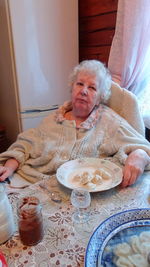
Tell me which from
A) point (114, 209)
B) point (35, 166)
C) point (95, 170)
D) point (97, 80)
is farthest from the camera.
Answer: point (97, 80)

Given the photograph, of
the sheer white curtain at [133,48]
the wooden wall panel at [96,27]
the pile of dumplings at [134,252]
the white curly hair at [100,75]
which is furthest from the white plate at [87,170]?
the wooden wall panel at [96,27]

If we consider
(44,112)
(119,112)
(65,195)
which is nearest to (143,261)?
(65,195)

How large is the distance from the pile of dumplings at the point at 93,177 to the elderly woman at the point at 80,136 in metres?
0.16

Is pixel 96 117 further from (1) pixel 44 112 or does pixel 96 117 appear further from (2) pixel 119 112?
(1) pixel 44 112

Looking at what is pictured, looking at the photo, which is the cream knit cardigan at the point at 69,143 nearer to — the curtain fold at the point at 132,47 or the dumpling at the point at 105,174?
the dumpling at the point at 105,174

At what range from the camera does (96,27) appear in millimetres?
2307

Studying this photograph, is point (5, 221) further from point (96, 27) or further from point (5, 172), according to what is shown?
point (96, 27)

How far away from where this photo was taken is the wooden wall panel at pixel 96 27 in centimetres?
212

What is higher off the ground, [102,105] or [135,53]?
[135,53]

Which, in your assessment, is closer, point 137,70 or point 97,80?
point 97,80

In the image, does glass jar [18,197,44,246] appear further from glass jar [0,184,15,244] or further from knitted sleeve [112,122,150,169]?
knitted sleeve [112,122,150,169]

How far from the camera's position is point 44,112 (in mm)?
2230

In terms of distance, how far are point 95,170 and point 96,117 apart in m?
0.39

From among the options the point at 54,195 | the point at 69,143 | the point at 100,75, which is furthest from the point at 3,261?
the point at 100,75
